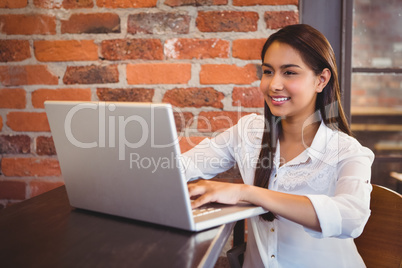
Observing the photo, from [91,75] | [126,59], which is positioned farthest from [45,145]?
[126,59]

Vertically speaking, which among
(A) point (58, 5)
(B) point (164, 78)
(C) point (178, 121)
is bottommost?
(C) point (178, 121)

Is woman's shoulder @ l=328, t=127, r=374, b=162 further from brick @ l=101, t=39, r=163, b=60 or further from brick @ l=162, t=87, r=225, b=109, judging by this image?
brick @ l=101, t=39, r=163, b=60

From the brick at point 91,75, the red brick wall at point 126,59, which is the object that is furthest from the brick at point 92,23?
the brick at point 91,75

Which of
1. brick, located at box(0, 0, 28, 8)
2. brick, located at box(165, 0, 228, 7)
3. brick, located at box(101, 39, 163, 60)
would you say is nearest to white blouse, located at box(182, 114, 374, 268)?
brick, located at box(101, 39, 163, 60)

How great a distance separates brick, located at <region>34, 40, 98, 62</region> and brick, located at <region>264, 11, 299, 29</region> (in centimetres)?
71

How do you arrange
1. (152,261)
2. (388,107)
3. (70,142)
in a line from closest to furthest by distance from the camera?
1. (152,261)
2. (70,142)
3. (388,107)

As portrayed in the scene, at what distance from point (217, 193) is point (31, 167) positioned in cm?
108

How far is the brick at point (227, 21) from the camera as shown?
140 cm

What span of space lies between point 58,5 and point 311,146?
1.15 m

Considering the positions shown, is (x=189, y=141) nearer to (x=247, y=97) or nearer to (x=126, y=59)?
(x=247, y=97)

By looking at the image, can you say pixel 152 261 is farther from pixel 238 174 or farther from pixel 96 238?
pixel 238 174

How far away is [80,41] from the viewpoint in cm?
147

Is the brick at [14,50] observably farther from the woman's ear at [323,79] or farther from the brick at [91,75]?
the woman's ear at [323,79]

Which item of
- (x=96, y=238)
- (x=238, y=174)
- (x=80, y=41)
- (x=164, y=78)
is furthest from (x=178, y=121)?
(x=96, y=238)
